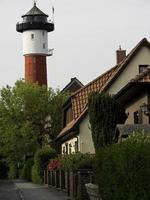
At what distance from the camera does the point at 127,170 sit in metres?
14.7

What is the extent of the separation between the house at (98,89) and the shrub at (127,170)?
12.8 metres

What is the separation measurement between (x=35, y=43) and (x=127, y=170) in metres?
75.7

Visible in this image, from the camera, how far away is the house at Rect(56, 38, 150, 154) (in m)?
39.8

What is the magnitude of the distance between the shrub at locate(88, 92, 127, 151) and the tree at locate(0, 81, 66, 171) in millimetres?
45680

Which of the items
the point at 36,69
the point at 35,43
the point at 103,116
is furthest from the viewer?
the point at 35,43

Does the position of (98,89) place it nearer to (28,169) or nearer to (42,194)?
(42,194)

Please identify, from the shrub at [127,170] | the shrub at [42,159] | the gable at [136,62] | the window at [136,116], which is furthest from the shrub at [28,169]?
the shrub at [127,170]

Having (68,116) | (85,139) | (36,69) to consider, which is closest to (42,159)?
(68,116)

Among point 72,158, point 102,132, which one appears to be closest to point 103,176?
point 102,132

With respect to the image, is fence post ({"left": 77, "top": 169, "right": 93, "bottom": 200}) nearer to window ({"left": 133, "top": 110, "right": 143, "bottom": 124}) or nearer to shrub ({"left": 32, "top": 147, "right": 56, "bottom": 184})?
window ({"left": 133, "top": 110, "right": 143, "bottom": 124})

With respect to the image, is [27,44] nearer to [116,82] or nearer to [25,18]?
[25,18]

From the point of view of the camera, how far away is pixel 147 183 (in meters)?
13.3

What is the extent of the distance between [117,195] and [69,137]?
34100 mm

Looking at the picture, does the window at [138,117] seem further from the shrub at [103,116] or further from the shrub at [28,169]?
the shrub at [28,169]
